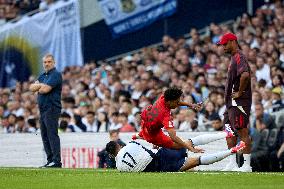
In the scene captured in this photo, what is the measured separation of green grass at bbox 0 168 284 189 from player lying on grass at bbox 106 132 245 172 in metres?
0.27

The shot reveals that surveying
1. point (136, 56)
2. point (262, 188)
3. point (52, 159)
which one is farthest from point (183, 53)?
point (262, 188)

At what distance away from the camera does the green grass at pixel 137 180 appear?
47.2 ft

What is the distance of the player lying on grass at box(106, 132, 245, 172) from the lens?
54.5 ft

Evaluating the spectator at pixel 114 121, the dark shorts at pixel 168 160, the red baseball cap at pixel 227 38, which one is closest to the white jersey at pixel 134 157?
the dark shorts at pixel 168 160

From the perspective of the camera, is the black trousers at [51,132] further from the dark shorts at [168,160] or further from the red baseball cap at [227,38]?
the red baseball cap at [227,38]

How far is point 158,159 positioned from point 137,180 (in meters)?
1.69

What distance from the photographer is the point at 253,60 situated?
25562mm

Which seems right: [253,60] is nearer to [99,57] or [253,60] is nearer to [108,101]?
[108,101]

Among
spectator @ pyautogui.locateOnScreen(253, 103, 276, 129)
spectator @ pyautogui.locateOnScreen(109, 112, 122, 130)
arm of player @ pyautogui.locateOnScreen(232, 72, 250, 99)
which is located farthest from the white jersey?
spectator @ pyautogui.locateOnScreen(109, 112, 122, 130)

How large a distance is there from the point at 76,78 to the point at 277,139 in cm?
1074

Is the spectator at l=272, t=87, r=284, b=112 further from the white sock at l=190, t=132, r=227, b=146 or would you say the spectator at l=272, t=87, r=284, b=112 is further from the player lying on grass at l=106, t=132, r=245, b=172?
the player lying on grass at l=106, t=132, r=245, b=172

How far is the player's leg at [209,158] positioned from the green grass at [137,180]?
0.27m

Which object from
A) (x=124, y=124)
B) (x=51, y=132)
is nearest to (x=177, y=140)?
(x=51, y=132)

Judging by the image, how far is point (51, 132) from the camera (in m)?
19.4
